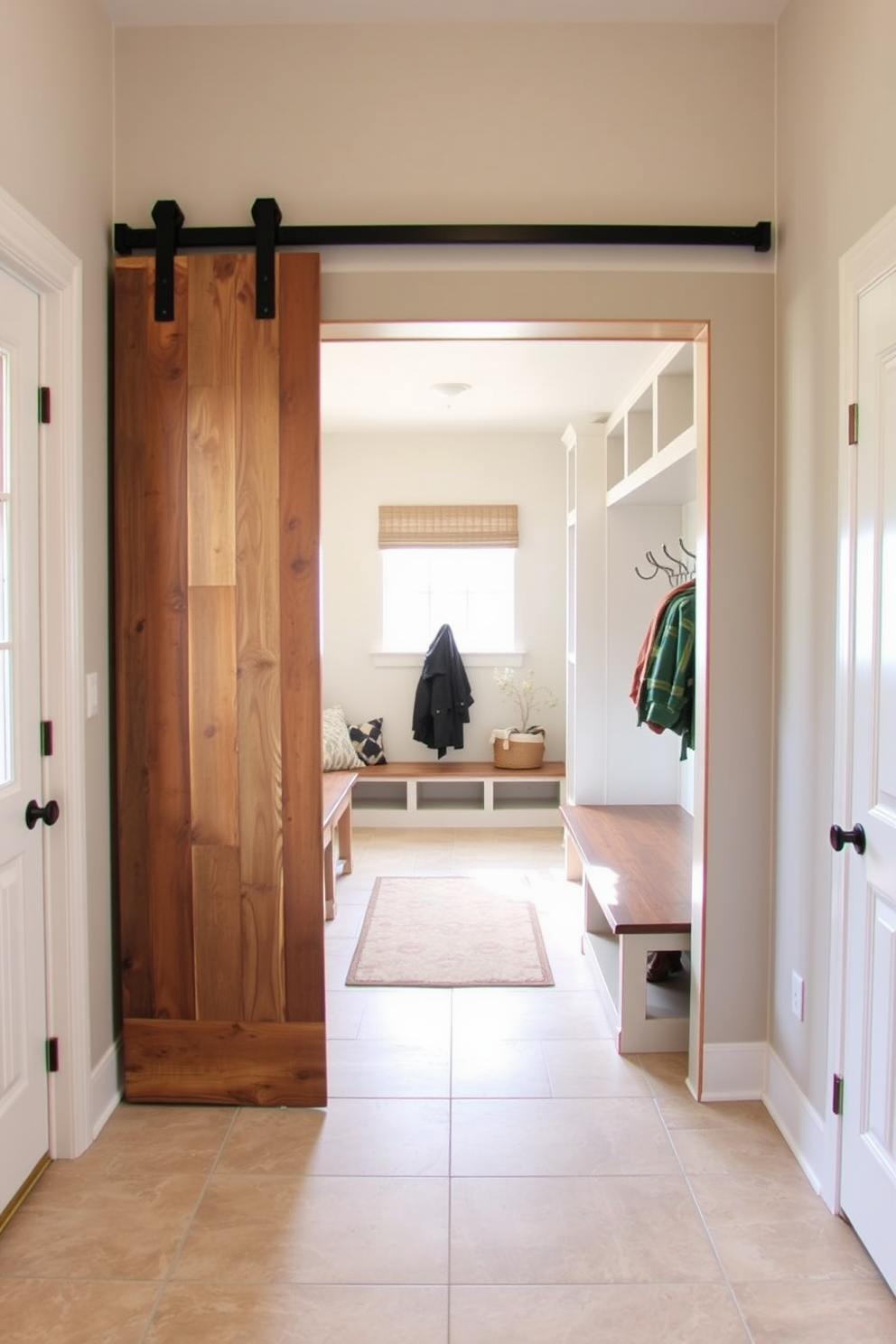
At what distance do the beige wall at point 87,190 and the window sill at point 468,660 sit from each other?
392 cm

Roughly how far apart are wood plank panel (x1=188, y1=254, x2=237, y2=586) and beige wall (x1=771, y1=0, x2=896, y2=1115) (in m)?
1.48

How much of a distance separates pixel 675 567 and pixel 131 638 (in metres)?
2.97

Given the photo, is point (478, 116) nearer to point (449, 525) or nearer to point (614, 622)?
point (614, 622)

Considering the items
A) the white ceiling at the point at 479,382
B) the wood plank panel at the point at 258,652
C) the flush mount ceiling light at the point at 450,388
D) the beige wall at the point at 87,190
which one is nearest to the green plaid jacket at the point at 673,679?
the white ceiling at the point at 479,382

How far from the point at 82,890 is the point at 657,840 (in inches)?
92.0

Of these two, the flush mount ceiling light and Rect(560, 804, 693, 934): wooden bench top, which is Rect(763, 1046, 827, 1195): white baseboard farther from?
the flush mount ceiling light

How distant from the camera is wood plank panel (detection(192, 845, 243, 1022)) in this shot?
8.30 ft

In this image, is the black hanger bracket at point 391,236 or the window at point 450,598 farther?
the window at point 450,598

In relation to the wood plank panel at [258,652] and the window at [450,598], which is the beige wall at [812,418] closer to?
the wood plank panel at [258,652]

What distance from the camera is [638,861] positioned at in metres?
3.46

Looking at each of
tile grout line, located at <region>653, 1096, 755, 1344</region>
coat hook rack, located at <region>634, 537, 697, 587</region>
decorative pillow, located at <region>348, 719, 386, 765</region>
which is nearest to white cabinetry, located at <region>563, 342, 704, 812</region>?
coat hook rack, located at <region>634, 537, 697, 587</region>

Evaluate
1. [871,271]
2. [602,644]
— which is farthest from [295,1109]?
Answer: [602,644]

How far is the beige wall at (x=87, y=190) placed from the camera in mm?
1972

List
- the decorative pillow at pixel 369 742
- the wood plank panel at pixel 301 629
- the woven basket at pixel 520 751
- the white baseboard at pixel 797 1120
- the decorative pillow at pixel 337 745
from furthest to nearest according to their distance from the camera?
1. the decorative pillow at pixel 369 742
2. the woven basket at pixel 520 751
3. the decorative pillow at pixel 337 745
4. the wood plank panel at pixel 301 629
5. the white baseboard at pixel 797 1120
